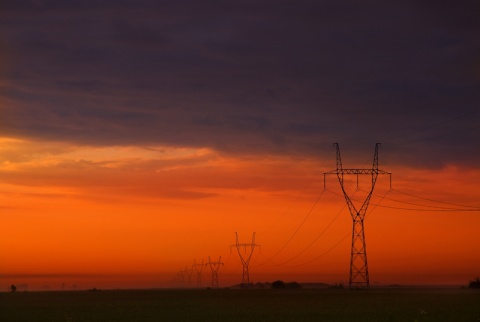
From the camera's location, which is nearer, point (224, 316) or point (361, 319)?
point (361, 319)

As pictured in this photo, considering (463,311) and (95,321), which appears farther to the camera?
(463,311)

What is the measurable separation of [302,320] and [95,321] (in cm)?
2129

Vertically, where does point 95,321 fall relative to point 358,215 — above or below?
below

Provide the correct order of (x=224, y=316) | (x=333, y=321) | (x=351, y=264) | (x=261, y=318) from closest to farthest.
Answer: (x=333, y=321), (x=261, y=318), (x=224, y=316), (x=351, y=264)

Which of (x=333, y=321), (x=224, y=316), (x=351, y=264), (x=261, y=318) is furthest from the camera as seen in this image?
(x=351, y=264)

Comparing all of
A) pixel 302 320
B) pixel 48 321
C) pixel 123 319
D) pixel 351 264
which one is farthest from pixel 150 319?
pixel 351 264

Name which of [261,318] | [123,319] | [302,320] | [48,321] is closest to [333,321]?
[302,320]

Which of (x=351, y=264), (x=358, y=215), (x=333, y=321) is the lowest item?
(x=333, y=321)

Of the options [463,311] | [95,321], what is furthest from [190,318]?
[463,311]

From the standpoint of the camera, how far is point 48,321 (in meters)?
78.1

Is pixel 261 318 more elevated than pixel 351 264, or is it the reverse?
pixel 351 264

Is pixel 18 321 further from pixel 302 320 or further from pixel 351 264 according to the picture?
pixel 351 264

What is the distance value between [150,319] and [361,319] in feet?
72.0

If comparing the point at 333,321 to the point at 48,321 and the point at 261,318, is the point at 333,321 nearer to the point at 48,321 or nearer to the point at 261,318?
the point at 261,318
